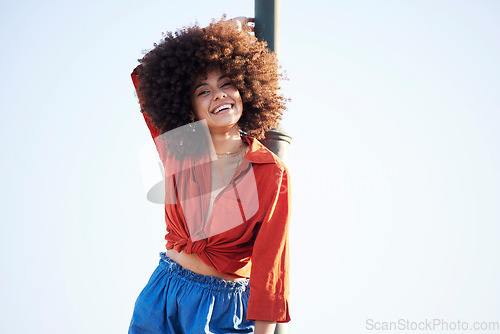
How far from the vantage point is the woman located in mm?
2664

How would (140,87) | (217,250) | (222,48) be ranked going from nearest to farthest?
(217,250)
(222,48)
(140,87)

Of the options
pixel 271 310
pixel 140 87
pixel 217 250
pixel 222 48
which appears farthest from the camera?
pixel 140 87

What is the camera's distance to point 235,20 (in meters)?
3.19

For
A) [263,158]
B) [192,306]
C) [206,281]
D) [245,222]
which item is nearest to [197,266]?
[206,281]

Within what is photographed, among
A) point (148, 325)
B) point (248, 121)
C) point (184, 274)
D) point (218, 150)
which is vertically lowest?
point (148, 325)

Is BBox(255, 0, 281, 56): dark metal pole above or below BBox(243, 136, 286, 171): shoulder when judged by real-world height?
above

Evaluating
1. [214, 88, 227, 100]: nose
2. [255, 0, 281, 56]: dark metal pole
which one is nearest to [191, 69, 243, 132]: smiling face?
[214, 88, 227, 100]: nose

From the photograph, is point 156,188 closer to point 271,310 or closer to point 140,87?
point 140,87

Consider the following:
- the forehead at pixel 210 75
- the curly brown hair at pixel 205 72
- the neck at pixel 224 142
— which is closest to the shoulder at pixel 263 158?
the neck at pixel 224 142

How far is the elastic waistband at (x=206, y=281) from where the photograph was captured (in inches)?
109

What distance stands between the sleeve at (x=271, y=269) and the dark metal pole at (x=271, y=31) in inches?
21.6

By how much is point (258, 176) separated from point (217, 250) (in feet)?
1.48

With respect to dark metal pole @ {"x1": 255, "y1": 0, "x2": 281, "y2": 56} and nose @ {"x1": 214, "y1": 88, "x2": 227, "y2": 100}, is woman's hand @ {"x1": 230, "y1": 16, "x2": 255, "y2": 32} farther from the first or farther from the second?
nose @ {"x1": 214, "y1": 88, "x2": 227, "y2": 100}

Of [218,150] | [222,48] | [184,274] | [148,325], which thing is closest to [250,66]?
[222,48]
